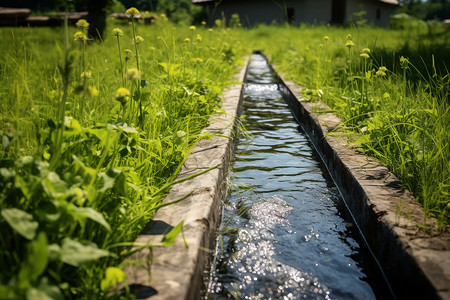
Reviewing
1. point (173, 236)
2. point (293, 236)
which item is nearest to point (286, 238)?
point (293, 236)

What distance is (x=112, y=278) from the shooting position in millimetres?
1224

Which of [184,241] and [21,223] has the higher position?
[21,223]

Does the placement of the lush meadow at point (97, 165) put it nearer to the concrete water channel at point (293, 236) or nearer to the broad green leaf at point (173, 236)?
the broad green leaf at point (173, 236)

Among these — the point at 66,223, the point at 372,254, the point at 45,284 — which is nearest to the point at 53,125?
the point at 66,223

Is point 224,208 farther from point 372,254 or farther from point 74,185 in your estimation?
point 74,185

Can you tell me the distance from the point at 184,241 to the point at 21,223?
57 centimetres

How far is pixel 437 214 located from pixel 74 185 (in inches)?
61.5

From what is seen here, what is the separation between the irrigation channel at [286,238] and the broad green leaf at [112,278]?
18.3 inches

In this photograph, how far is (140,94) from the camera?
2.41 m

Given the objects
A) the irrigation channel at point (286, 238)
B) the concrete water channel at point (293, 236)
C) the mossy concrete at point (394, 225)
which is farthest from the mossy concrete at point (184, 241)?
the mossy concrete at point (394, 225)

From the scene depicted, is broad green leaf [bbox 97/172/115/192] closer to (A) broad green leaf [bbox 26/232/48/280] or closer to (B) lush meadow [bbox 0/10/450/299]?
(B) lush meadow [bbox 0/10/450/299]

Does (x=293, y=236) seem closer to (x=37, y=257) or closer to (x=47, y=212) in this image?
(x=47, y=212)

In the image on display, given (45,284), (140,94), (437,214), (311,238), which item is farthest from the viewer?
(140,94)

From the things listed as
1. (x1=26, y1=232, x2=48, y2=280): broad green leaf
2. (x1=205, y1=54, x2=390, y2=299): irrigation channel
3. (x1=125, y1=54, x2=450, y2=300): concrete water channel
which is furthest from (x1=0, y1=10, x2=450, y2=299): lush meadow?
(x1=205, y1=54, x2=390, y2=299): irrigation channel
